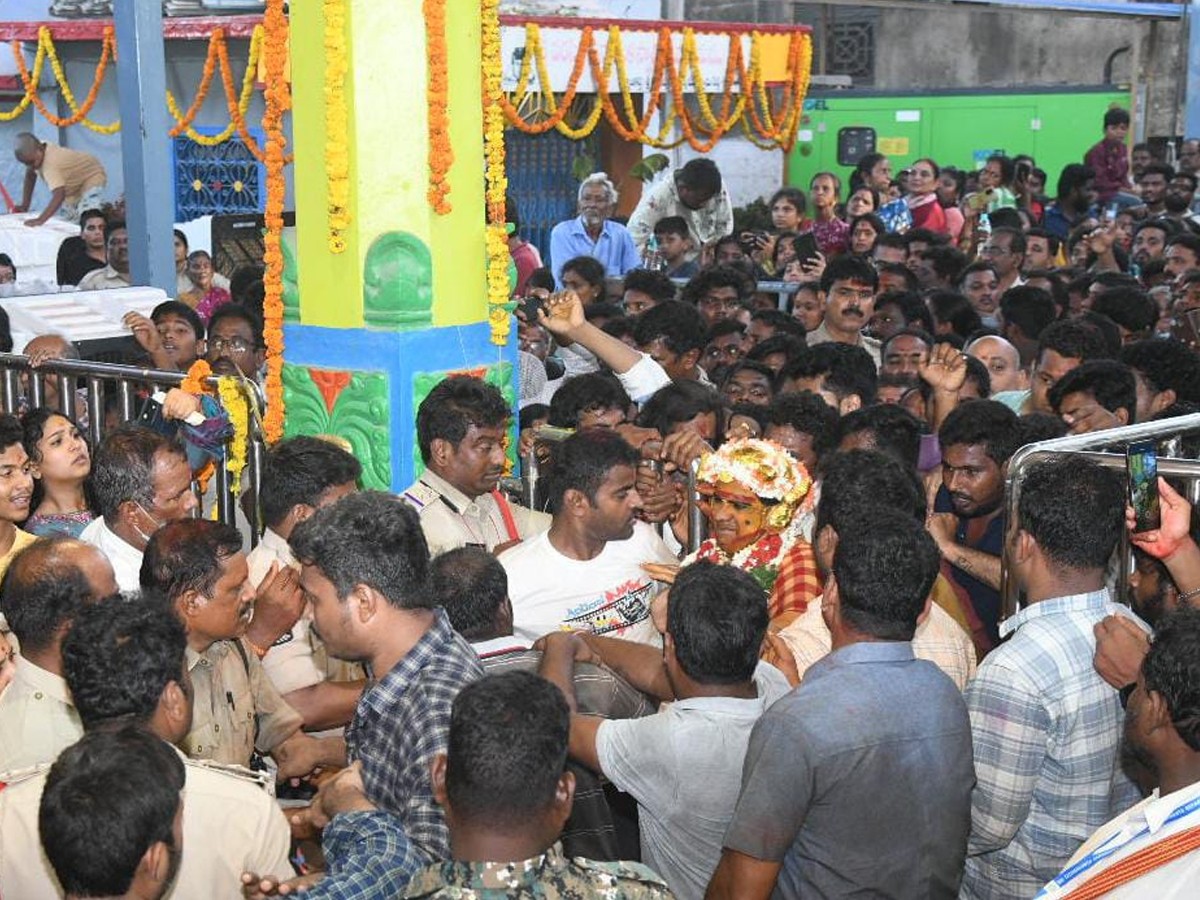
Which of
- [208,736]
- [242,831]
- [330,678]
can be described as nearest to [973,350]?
[330,678]

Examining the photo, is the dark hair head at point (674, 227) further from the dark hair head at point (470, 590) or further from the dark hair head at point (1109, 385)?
the dark hair head at point (470, 590)

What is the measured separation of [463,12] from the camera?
21.0 feet

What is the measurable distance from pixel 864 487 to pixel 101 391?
388 centimetres

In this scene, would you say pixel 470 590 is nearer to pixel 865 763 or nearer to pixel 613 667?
pixel 613 667

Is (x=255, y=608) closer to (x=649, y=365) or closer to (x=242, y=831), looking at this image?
(x=242, y=831)

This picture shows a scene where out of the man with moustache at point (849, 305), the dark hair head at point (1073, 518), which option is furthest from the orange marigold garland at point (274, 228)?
the dark hair head at point (1073, 518)

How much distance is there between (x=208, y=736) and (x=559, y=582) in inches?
47.7

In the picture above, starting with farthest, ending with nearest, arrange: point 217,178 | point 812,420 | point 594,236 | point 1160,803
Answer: point 217,178 → point 594,236 → point 812,420 → point 1160,803

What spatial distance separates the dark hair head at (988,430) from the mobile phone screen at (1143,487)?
890mm

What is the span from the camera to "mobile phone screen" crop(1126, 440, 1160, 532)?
4.36m

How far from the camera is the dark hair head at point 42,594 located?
388 centimetres

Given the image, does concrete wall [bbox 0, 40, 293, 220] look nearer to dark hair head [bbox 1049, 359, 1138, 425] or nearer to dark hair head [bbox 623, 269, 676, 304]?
dark hair head [bbox 623, 269, 676, 304]

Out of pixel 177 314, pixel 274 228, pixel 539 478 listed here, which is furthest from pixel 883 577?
pixel 177 314

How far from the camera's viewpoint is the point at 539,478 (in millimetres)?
6461
